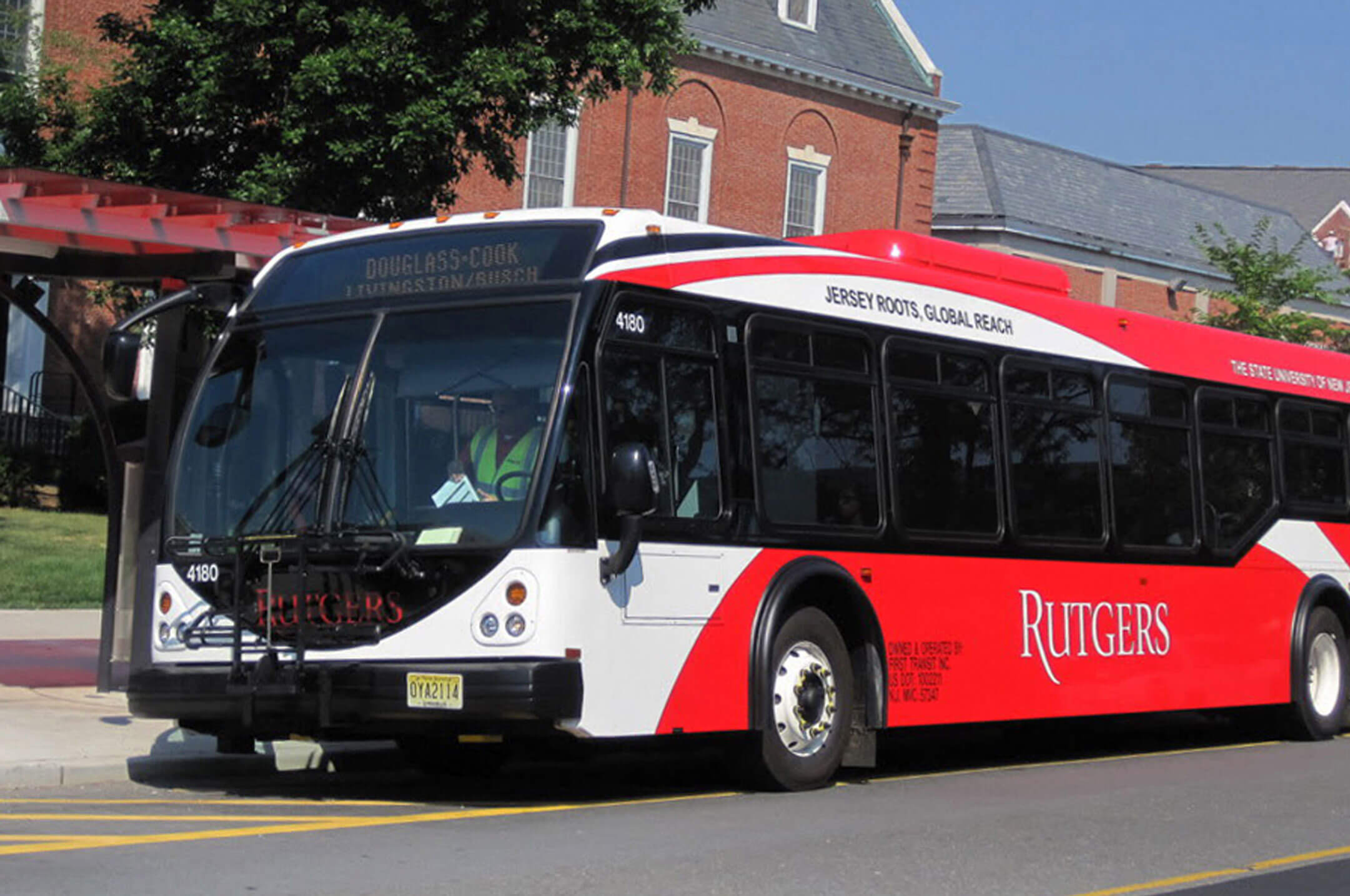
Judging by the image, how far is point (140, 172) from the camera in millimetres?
23266

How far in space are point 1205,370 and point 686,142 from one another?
25128 mm

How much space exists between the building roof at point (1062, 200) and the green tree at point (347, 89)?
27490mm

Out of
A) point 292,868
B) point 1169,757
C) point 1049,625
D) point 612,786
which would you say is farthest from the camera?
point 1169,757

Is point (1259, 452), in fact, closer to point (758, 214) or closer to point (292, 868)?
point (292, 868)

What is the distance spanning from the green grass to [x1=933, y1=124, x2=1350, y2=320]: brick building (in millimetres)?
27088

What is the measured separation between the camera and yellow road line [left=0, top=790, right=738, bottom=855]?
8664 mm

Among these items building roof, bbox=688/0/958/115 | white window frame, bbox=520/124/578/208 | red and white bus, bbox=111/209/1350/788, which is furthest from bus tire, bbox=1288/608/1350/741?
building roof, bbox=688/0/958/115

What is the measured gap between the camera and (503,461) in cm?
982

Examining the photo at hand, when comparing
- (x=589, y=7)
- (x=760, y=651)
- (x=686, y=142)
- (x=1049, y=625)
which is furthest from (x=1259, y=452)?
(x=686, y=142)

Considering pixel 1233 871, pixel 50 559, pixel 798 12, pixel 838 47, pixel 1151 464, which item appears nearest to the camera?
pixel 1233 871

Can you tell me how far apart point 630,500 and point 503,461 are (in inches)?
25.5

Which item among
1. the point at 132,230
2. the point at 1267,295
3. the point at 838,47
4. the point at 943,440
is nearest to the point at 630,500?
the point at 943,440

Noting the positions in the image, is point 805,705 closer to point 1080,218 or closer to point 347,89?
point 347,89

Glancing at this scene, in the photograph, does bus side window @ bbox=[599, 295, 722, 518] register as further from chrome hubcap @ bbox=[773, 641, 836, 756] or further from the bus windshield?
chrome hubcap @ bbox=[773, 641, 836, 756]
